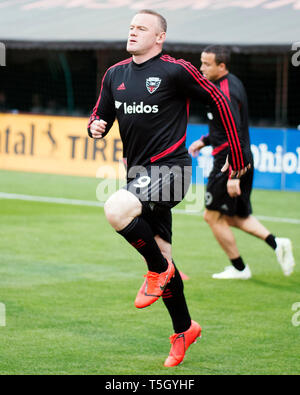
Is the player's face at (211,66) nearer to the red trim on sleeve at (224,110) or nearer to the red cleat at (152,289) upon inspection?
the red trim on sleeve at (224,110)

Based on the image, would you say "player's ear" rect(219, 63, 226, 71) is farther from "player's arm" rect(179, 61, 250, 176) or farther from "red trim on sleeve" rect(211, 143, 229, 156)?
"player's arm" rect(179, 61, 250, 176)

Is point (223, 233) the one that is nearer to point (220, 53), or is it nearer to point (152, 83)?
point (220, 53)

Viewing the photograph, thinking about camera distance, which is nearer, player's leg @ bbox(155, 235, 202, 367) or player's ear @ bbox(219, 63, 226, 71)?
player's leg @ bbox(155, 235, 202, 367)

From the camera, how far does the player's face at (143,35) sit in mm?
5551

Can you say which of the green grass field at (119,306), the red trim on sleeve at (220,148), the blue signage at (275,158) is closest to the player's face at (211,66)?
the red trim on sleeve at (220,148)

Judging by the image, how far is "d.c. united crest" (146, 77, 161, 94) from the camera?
5.51 m

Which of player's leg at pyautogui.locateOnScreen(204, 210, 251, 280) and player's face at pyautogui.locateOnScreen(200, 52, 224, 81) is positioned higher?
player's face at pyautogui.locateOnScreen(200, 52, 224, 81)

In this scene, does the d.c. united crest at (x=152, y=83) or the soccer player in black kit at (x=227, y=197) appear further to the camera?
the soccer player in black kit at (x=227, y=197)

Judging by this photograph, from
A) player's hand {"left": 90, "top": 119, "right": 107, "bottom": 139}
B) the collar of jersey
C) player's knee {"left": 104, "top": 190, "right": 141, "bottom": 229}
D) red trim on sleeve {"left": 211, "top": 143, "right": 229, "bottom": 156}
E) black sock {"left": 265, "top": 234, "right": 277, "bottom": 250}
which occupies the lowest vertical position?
black sock {"left": 265, "top": 234, "right": 277, "bottom": 250}

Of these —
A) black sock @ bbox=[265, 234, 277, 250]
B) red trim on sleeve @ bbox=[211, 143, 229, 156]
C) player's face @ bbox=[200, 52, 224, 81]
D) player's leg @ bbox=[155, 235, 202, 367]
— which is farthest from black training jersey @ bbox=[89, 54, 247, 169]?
black sock @ bbox=[265, 234, 277, 250]

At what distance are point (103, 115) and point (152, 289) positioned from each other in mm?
1312

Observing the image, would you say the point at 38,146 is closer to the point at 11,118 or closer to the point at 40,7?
the point at 11,118

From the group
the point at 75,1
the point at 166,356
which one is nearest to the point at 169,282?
the point at 166,356

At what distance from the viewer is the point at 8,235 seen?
35.4 feet
